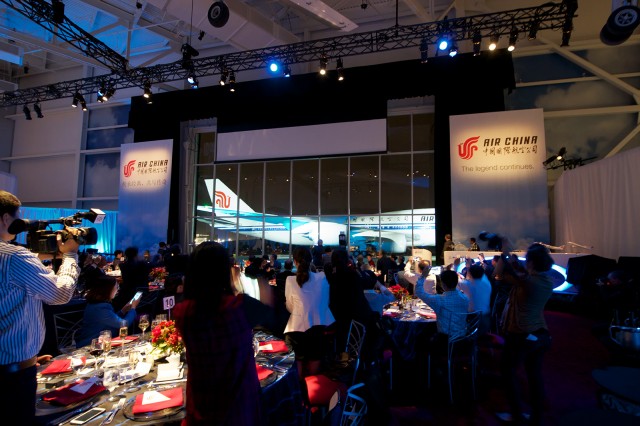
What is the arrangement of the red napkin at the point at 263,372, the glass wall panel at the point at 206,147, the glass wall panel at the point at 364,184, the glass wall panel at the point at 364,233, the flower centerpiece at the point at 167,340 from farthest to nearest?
the glass wall panel at the point at 206,147
the glass wall panel at the point at 364,184
the glass wall panel at the point at 364,233
the flower centerpiece at the point at 167,340
the red napkin at the point at 263,372

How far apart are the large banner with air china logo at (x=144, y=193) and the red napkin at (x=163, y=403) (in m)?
12.0

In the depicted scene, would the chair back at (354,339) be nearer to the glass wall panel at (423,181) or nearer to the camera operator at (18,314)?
the camera operator at (18,314)

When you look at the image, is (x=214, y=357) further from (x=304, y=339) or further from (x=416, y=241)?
(x=416, y=241)

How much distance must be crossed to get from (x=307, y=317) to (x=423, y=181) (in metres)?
9.66

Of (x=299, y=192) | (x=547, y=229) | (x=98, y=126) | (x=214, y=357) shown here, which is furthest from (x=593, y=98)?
(x=98, y=126)

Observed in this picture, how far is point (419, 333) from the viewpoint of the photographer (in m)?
4.33

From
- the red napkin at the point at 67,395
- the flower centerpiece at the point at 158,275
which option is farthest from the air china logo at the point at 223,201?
the red napkin at the point at 67,395

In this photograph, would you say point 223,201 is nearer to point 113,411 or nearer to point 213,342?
point 113,411

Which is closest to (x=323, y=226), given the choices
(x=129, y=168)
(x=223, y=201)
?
(x=223, y=201)

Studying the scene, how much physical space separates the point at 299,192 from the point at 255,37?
17.6 feet

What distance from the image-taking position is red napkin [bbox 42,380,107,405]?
6.00ft

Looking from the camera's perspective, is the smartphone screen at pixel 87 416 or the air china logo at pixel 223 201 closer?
the smartphone screen at pixel 87 416

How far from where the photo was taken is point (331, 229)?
13.3 meters

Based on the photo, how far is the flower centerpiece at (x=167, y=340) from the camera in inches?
91.7
